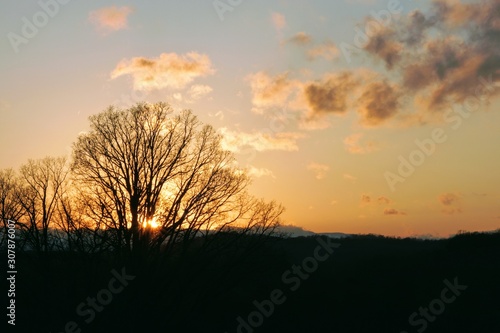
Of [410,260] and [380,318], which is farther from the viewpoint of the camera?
[410,260]

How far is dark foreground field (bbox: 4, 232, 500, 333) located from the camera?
2459cm

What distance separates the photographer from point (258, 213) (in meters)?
26.2

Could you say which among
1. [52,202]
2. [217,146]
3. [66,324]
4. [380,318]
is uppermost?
[217,146]

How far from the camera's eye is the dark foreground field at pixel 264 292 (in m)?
24.6

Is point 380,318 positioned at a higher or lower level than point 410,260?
lower

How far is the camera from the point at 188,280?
24.8 meters

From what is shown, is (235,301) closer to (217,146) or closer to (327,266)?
(327,266)

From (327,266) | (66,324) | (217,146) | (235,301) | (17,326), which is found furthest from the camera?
(327,266)

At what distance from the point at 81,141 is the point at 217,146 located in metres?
8.54

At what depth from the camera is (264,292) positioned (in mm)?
39969

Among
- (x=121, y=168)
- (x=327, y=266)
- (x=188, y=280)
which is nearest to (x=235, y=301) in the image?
(x=327, y=266)

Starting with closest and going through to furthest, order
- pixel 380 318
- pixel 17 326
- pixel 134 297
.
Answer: pixel 134 297, pixel 380 318, pixel 17 326

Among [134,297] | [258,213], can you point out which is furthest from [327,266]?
[134,297]

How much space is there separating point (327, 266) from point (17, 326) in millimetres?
29607
